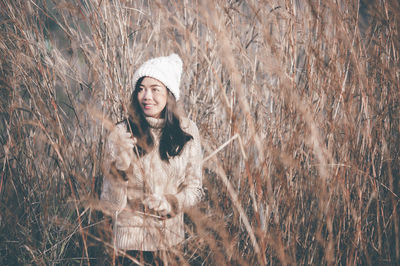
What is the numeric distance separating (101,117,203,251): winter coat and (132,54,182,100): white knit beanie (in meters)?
0.16

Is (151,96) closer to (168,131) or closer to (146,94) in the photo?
(146,94)

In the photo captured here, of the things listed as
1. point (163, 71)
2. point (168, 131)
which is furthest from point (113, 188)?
point (163, 71)

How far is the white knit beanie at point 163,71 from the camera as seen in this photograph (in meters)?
1.15

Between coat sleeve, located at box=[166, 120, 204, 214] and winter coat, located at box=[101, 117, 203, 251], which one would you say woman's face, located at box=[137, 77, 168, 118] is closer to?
winter coat, located at box=[101, 117, 203, 251]

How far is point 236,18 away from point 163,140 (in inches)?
26.4

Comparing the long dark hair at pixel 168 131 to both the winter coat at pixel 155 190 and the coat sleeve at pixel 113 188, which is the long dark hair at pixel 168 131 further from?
the coat sleeve at pixel 113 188

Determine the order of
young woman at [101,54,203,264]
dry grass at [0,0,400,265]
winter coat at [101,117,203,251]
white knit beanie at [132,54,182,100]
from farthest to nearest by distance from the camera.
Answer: white knit beanie at [132,54,182,100]
young woman at [101,54,203,264]
winter coat at [101,117,203,251]
dry grass at [0,0,400,265]

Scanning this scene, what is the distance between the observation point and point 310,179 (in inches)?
39.4

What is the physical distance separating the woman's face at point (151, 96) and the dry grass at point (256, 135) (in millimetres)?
102

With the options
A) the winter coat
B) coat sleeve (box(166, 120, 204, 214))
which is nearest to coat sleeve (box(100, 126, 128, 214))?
the winter coat

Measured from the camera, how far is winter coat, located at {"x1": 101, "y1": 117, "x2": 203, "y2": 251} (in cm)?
91

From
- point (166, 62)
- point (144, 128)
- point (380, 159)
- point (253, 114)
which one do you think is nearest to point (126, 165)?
point (144, 128)

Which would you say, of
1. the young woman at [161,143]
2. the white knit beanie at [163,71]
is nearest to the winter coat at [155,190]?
the young woman at [161,143]

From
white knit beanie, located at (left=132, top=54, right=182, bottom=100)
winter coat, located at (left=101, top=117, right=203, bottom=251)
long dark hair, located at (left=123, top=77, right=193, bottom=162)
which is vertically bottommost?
winter coat, located at (left=101, top=117, right=203, bottom=251)
